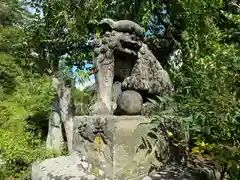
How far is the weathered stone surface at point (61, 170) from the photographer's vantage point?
1841 mm

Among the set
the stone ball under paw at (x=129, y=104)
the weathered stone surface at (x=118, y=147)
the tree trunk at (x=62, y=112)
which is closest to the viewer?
the weathered stone surface at (x=118, y=147)

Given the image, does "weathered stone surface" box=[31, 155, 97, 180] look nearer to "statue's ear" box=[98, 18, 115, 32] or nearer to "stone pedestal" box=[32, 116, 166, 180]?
"stone pedestal" box=[32, 116, 166, 180]

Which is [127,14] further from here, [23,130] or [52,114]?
[23,130]

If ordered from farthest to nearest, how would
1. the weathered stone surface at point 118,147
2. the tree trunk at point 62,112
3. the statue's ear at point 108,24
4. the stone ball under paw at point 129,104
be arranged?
the tree trunk at point 62,112 → the statue's ear at point 108,24 → the stone ball under paw at point 129,104 → the weathered stone surface at point 118,147

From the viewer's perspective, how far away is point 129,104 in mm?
2008

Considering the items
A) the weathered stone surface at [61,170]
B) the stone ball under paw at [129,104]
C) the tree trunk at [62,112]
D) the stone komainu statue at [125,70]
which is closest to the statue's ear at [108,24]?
the stone komainu statue at [125,70]

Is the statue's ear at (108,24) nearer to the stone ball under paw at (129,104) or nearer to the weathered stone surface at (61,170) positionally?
the stone ball under paw at (129,104)

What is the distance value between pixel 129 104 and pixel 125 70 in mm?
428

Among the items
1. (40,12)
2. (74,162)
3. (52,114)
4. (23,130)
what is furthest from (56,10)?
(74,162)

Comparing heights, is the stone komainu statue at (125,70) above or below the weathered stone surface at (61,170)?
above

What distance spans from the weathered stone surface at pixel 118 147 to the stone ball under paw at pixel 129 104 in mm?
80

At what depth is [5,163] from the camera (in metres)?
4.34

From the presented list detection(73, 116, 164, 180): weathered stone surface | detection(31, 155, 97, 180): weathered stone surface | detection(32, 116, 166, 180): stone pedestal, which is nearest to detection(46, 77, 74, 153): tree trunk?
detection(31, 155, 97, 180): weathered stone surface

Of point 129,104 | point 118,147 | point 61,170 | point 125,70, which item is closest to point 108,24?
point 125,70
